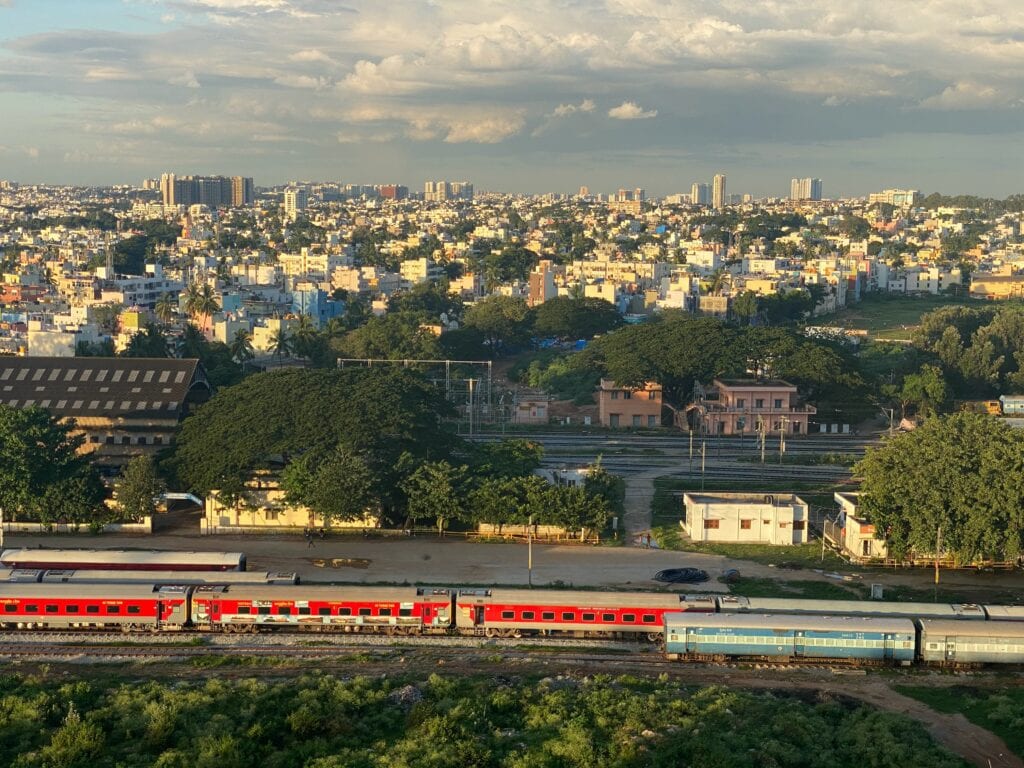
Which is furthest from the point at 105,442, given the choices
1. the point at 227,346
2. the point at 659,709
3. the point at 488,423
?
the point at 659,709

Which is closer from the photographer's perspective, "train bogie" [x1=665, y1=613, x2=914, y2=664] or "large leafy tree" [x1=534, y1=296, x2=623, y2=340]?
"train bogie" [x1=665, y1=613, x2=914, y2=664]

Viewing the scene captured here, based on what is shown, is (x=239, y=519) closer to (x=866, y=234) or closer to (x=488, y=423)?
(x=488, y=423)

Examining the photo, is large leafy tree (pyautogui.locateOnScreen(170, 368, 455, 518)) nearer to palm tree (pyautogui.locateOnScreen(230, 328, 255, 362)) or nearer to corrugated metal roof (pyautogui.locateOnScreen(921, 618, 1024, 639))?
corrugated metal roof (pyautogui.locateOnScreen(921, 618, 1024, 639))

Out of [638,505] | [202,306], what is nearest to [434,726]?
[638,505]

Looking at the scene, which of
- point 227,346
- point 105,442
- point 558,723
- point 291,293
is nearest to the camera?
point 558,723

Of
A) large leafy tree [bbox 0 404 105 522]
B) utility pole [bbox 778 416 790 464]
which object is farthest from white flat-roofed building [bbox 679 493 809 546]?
large leafy tree [bbox 0 404 105 522]

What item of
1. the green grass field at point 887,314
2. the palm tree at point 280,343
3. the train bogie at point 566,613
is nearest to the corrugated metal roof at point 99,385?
the train bogie at point 566,613
